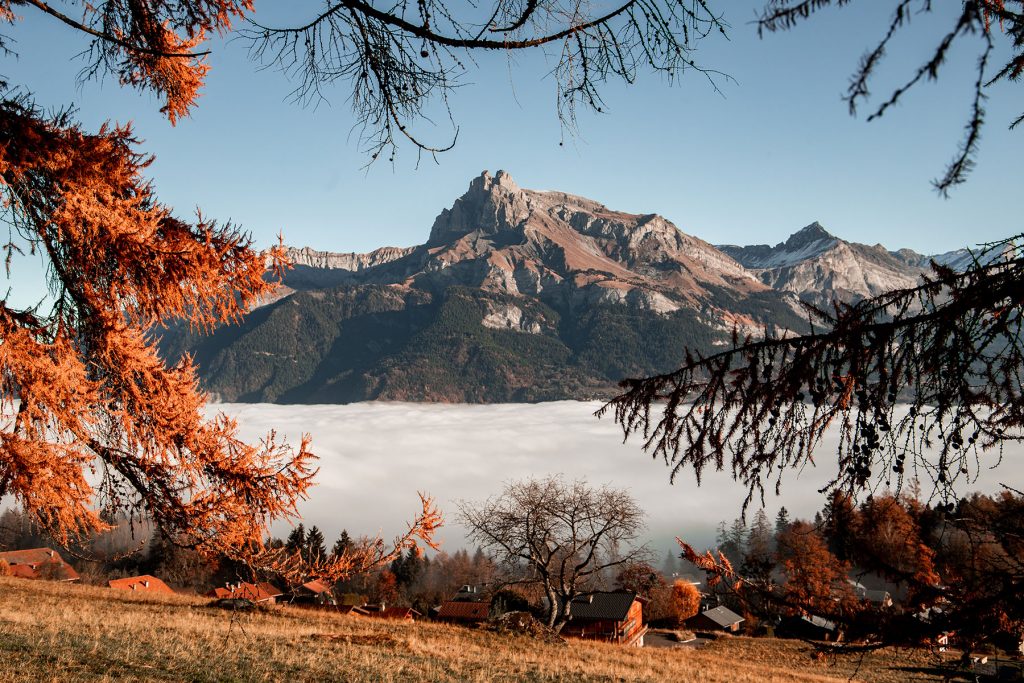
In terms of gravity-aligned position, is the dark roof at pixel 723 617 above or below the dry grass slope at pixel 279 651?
below

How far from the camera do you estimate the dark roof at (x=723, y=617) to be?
195 feet

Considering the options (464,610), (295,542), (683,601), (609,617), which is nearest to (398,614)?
(295,542)

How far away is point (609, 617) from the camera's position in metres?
44.8

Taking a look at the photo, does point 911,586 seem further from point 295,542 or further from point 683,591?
point 683,591

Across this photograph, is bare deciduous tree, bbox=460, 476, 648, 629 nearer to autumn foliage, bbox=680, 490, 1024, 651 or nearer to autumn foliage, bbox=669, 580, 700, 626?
A: autumn foliage, bbox=680, 490, 1024, 651

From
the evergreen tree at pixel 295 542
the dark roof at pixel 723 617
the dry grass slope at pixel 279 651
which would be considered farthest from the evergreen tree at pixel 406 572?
the dry grass slope at pixel 279 651

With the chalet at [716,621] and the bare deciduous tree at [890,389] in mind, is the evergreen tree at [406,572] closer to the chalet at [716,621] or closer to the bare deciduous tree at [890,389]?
the chalet at [716,621]

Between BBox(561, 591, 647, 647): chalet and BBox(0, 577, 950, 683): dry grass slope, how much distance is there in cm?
A: 1685

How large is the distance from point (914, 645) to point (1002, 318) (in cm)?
127

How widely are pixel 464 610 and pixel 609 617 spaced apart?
9595 mm

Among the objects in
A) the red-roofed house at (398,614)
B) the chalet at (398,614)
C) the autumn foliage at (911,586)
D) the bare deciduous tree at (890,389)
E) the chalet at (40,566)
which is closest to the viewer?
the autumn foliage at (911,586)

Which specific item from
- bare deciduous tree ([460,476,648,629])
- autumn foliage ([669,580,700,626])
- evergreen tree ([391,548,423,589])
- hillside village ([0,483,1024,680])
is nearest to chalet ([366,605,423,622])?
hillside village ([0,483,1024,680])

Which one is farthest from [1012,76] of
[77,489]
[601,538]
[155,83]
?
[601,538]

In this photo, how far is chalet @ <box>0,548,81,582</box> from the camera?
55188 mm
